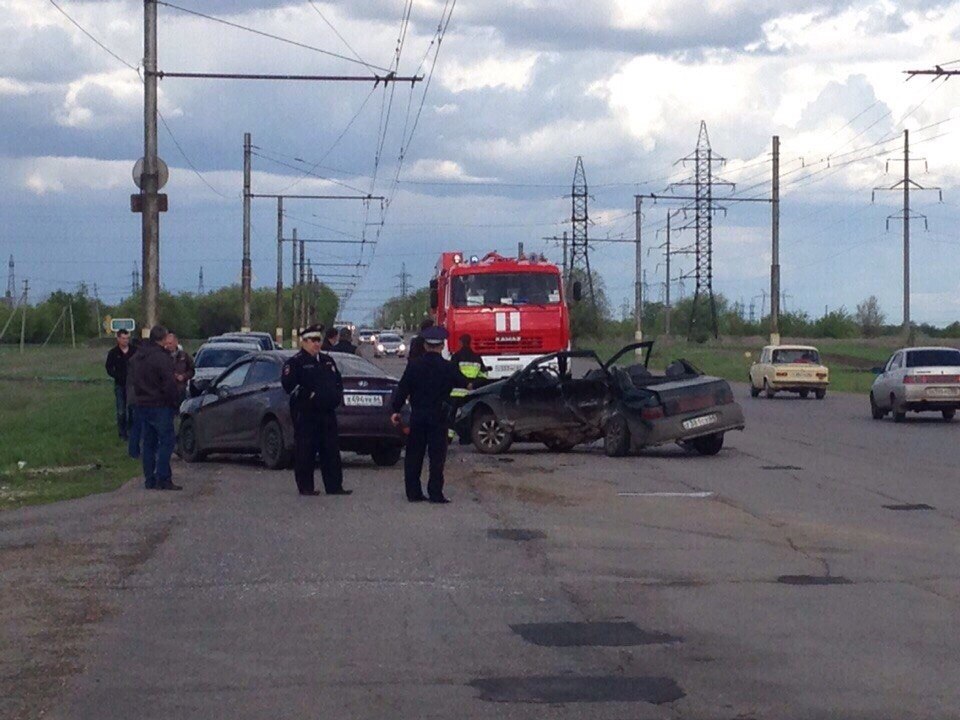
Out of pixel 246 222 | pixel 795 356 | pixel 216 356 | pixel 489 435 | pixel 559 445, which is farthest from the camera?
pixel 246 222

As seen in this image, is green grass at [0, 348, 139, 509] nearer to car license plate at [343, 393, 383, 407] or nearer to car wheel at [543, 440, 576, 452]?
car license plate at [343, 393, 383, 407]

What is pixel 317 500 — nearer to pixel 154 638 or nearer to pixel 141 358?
pixel 141 358

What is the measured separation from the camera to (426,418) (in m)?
15.5

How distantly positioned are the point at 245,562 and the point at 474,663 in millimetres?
3876

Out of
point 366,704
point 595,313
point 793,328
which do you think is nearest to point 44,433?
point 366,704

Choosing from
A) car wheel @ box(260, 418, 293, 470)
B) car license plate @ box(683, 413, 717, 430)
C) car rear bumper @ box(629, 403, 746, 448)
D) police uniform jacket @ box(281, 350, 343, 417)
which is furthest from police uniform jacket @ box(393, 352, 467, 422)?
car license plate @ box(683, 413, 717, 430)

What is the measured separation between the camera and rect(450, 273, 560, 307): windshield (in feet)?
102

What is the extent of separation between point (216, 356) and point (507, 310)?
5.98 m

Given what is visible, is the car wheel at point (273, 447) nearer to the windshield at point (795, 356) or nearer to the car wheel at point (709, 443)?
the car wheel at point (709, 443)

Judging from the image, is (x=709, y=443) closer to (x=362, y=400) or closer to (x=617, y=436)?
(x=617, y=436)

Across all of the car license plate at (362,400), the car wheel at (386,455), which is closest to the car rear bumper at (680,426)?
the car wheel at (386,455)

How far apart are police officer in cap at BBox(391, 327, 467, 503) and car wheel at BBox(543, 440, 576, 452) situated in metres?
6.66

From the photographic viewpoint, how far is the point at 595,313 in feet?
328

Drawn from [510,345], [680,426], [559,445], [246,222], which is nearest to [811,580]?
[680,426]
